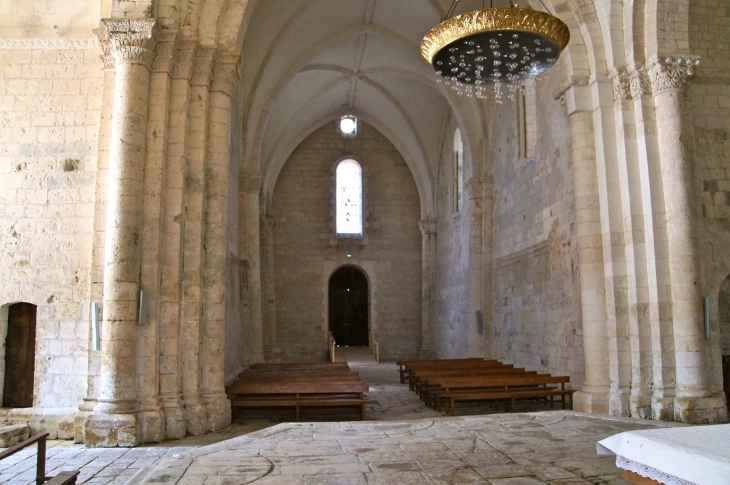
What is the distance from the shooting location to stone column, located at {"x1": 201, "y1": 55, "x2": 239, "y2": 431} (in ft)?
27.2

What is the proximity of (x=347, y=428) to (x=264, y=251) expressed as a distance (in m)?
14.2

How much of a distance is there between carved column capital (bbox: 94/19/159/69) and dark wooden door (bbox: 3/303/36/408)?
3674mm

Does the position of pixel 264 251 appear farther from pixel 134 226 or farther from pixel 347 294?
pixel 134 226

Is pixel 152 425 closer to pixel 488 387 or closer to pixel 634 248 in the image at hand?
pixel 488 387

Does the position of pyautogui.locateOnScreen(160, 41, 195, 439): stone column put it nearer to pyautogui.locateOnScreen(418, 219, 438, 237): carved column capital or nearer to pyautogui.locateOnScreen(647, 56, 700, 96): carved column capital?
pyautogui.locateOnScreen(647, 56, 700, 96): carved column capital

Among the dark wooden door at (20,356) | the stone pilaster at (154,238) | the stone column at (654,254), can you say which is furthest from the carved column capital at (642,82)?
the dark wooden door at (20,356)

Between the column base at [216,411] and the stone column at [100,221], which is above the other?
the stone column at [100,221]

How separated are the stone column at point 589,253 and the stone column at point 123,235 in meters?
6.52

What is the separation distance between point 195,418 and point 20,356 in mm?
2607

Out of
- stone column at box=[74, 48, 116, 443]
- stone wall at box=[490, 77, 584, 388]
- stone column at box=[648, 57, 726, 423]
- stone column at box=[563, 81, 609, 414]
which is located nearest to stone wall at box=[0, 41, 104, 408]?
stone column at box=[74, 48, 116, 443]

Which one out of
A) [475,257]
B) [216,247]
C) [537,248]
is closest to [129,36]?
[216,247]

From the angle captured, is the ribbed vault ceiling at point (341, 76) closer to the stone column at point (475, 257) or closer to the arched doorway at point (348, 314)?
the stone column at point (475, 257)

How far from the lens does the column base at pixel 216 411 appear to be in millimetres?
8109

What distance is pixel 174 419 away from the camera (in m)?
7.68
